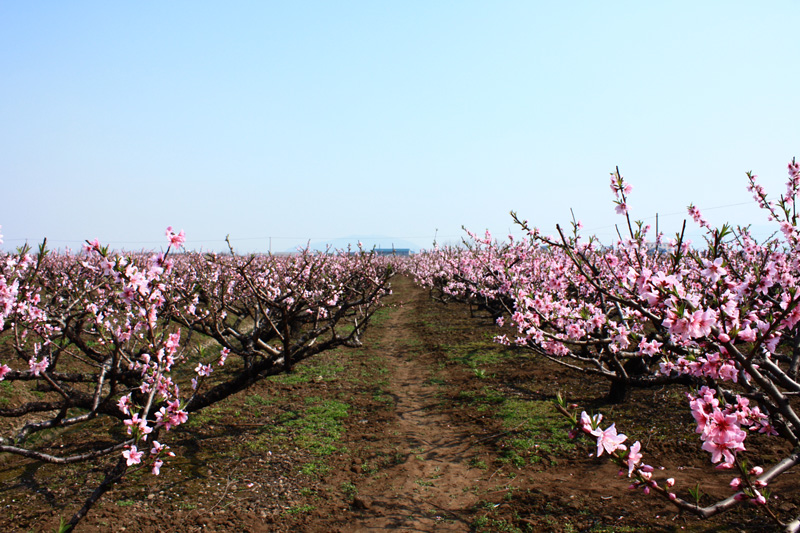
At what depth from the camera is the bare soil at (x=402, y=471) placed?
17.1ft

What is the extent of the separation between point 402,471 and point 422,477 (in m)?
0.36

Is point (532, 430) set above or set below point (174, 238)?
below

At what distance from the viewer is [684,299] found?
2.56 meters

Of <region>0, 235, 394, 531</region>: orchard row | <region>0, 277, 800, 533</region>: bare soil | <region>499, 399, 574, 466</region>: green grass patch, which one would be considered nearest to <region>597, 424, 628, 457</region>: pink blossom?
<region>0, 277, 800, 533</region>: bare soil

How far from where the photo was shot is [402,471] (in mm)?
6734

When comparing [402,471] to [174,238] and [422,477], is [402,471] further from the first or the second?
[174,238]

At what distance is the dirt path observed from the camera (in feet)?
17.9

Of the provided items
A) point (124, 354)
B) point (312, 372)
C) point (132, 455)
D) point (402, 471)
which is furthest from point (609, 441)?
point (312, 372)

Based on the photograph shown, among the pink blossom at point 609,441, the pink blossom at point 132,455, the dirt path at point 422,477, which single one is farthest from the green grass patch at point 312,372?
the pink blossom at point 609,441

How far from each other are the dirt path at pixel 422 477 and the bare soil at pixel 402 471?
0.08 feet

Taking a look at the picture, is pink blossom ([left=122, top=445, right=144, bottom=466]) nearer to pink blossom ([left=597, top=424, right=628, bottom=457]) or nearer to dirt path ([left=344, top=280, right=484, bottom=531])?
dirt path ([left=344, top=280, right=484, bottom=531])

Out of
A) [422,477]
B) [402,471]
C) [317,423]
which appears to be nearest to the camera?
[422,477]

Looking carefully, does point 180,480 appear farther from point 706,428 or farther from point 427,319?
point 427,319

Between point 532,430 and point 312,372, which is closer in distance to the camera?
point 532,430
